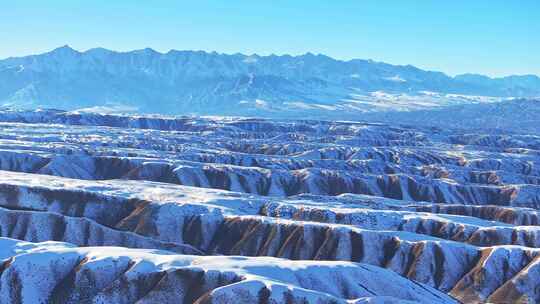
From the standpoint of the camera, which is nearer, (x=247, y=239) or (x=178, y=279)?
(x=178, y=279)

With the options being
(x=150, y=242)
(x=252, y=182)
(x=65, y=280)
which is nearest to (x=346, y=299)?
(x=65, y=280)

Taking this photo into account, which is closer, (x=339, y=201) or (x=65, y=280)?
(x=65, y=280)

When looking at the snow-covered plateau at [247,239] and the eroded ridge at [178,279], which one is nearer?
the eroded ridge at [178,279]

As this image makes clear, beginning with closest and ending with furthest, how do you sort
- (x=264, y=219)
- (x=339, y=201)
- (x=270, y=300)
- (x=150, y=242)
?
(x=270, y=300), (x=150, y=242), (x=264, y=219), (x=339, y=201)

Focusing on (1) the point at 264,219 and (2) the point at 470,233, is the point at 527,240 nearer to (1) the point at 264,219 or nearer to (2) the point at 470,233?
(2) the point at 470,233

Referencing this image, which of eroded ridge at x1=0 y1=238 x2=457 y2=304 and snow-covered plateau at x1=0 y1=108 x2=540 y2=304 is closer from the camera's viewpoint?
eroded ridge at x1=0 y1=238 x2=457 y2=304

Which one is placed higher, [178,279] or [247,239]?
[178,279]

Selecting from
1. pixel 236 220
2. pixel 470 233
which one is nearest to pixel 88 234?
pixel 236 220

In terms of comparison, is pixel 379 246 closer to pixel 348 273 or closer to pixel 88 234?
pixel 348 273

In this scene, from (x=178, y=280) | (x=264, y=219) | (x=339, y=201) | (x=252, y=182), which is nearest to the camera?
(x=178, y=280)
